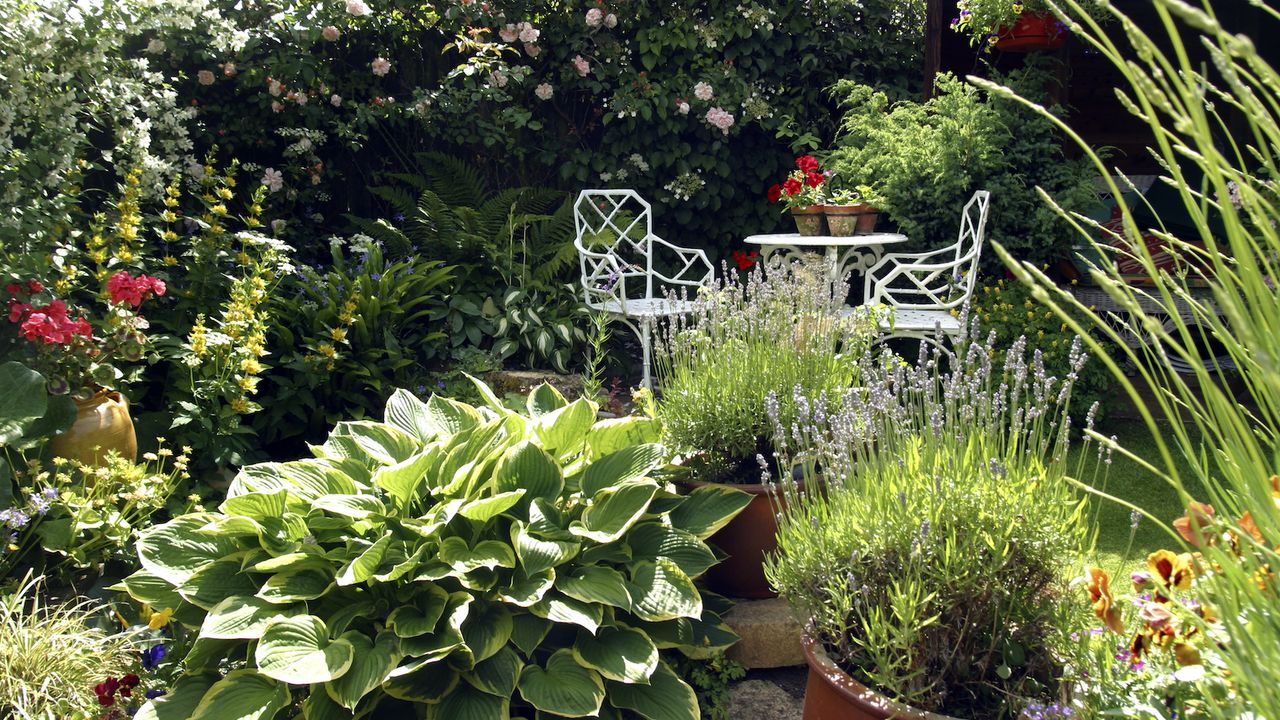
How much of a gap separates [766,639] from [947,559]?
3.08 ft

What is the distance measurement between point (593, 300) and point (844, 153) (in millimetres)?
1718

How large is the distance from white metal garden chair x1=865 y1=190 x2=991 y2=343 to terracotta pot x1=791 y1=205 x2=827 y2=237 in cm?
34

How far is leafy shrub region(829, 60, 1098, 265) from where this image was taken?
4.71 m

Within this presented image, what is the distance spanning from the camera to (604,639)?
206 cm

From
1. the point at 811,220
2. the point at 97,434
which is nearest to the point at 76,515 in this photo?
the point at 97,434

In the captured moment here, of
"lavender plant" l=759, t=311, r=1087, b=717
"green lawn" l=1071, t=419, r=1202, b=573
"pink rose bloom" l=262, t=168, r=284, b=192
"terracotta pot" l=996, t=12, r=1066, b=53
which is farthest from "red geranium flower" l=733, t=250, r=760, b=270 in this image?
"lavender plant" l=759, t=311, r=1087, b=717

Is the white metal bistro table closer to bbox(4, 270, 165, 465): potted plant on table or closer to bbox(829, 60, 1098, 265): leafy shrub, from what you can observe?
bbox(829, 60, 1098, 265): leafy shrub

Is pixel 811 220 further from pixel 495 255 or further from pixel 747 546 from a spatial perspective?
pixel 747 546

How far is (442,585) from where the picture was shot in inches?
80.7

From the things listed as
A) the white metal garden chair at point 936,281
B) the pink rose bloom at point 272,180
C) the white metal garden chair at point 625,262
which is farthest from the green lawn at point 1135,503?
the pink rose bloom at point 272,180

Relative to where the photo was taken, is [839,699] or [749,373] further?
[749,373]

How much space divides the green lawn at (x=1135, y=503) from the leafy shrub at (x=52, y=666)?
2.62m

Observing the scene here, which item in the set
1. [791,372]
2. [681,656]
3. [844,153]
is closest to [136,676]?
[681,656]

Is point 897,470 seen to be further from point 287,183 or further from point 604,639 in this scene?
point 287,183
